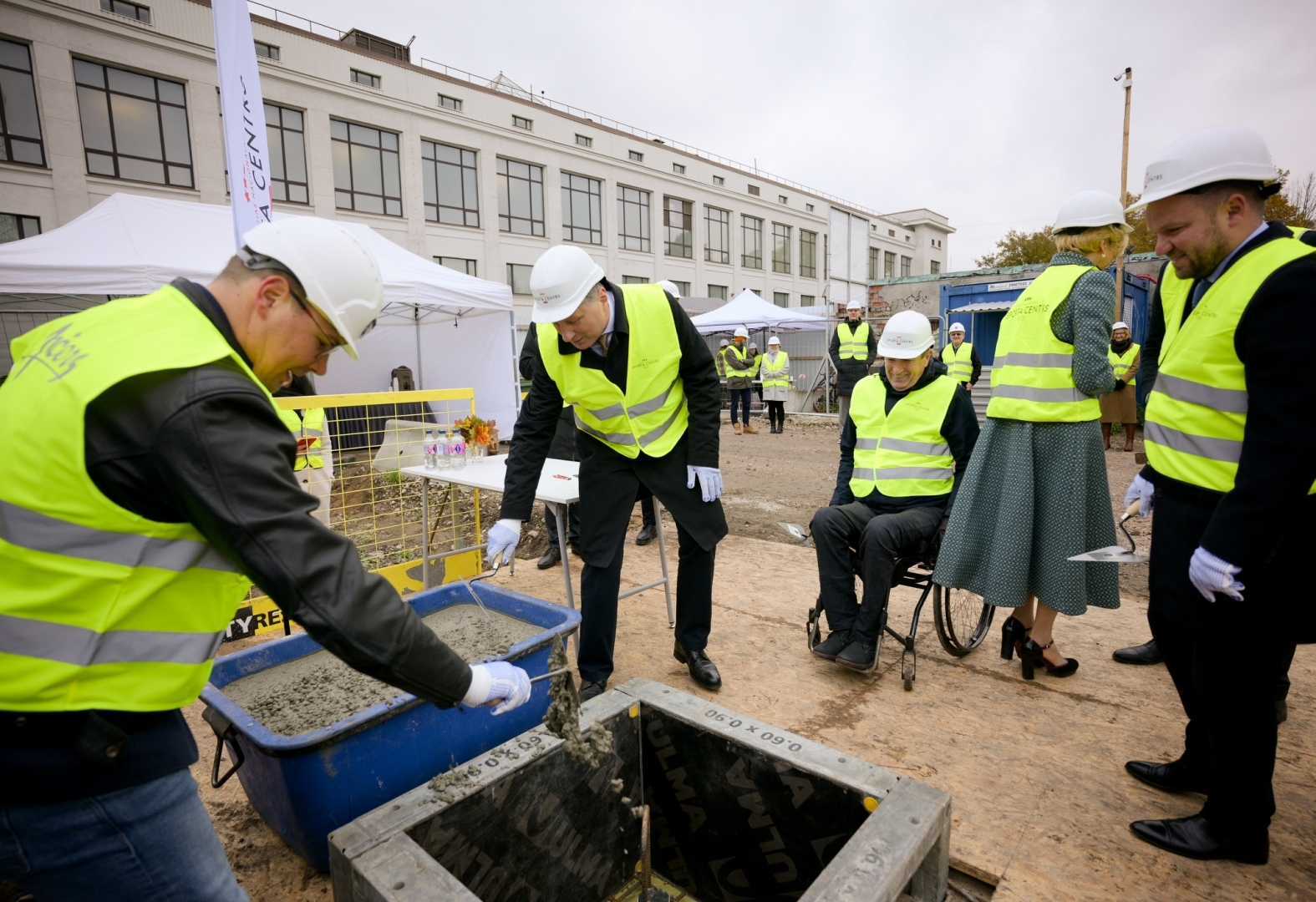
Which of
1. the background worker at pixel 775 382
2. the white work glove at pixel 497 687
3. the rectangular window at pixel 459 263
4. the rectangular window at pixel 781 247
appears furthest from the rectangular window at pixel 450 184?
the white work glove at pixel 497 687

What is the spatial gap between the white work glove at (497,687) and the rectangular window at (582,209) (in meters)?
25.5

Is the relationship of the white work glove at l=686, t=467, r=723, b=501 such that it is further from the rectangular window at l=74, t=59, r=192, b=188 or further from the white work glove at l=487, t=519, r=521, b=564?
the rectangular window at l=74, t=59, r=192, b=188

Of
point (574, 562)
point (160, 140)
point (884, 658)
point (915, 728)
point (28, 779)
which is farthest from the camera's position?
point (160, 140)

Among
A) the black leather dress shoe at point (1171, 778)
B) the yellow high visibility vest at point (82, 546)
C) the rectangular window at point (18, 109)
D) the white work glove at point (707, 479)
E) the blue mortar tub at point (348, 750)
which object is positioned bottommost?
the black leather dress shoe at point (1171, 778)

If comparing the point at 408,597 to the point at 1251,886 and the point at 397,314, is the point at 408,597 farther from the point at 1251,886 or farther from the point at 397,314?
the point at 397,314

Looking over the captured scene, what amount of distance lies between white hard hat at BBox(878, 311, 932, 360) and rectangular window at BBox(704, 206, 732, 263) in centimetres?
2997

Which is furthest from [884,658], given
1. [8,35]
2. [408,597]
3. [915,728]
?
[8,35]

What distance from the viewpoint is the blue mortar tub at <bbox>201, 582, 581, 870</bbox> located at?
1.79m

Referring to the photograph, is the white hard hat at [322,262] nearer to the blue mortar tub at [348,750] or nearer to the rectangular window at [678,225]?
the blue mortar tub at [348,750]

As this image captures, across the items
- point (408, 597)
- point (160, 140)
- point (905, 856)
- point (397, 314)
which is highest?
point (160, 140)

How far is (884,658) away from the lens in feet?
10.9

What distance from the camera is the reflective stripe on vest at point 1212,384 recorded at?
1.76 metres

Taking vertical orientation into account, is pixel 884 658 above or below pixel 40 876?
below

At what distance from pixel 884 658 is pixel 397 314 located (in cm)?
1071
